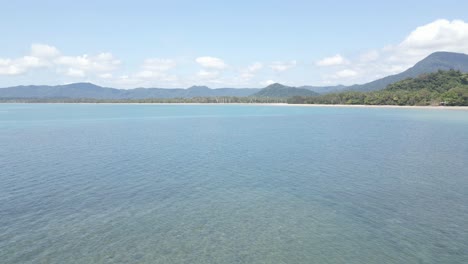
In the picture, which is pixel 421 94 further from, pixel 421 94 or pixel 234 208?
pixel 234 208

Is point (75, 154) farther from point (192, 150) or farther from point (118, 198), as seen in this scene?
point (118, 198)

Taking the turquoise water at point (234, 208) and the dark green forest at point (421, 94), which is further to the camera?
the dark green forest at point (421, 94)

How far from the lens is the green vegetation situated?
127 meters

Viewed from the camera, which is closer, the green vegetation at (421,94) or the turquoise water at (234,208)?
the turquoise water at (234,208)

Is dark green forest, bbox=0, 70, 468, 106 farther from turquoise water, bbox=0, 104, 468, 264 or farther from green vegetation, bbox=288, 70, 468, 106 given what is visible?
turquoise water, bbox=0, 104, 468, 264

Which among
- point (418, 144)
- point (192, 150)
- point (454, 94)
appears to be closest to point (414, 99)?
point (454, 94)

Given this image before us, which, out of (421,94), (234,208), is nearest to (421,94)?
(421,94)

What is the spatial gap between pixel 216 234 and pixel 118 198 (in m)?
7.36

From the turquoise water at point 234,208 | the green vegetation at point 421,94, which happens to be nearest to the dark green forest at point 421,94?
the green vegetation at point 421,94

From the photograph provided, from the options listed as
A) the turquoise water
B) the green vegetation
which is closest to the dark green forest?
the green vegetation

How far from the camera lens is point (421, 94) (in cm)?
14025

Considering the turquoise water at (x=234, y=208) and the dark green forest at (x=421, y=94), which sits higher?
the dark green forest at (x=421, y=94)

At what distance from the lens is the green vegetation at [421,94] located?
12686 centimetres

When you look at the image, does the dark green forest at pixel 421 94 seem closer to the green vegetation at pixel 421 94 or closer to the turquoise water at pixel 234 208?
the green vegetation at pixel 421 94
